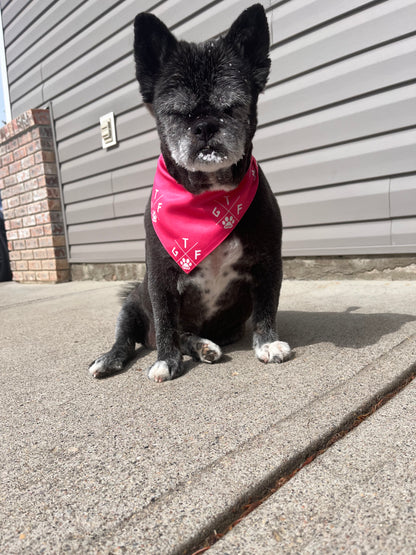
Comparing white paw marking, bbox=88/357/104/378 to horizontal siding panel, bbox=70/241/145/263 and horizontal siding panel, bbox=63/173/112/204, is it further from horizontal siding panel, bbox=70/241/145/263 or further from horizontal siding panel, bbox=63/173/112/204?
horizontal siding panel, bbox=63/173/112/204

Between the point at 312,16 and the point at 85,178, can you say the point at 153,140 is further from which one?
the point at 312,16

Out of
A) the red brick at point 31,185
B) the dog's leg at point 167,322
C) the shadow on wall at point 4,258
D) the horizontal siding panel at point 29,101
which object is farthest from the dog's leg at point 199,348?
the shadow on wall at point 4,258

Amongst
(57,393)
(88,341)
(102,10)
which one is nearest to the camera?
(57,393)

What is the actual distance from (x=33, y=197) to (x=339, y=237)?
499 centimetres

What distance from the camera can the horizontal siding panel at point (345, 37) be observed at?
328 centimetres

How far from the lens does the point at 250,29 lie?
1.90 metres

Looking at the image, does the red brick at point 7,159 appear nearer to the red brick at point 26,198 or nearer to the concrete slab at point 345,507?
the red brick at point 26,198

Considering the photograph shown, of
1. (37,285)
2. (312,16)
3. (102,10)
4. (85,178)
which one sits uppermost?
(102,10)

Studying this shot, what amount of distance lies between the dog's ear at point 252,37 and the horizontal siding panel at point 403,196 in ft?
6.56

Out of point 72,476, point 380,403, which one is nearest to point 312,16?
point 380,403

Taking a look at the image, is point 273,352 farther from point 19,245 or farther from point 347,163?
point 19,245

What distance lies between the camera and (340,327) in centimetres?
241

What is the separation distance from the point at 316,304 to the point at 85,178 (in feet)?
14.3

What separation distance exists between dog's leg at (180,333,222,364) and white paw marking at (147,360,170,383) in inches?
9.3
